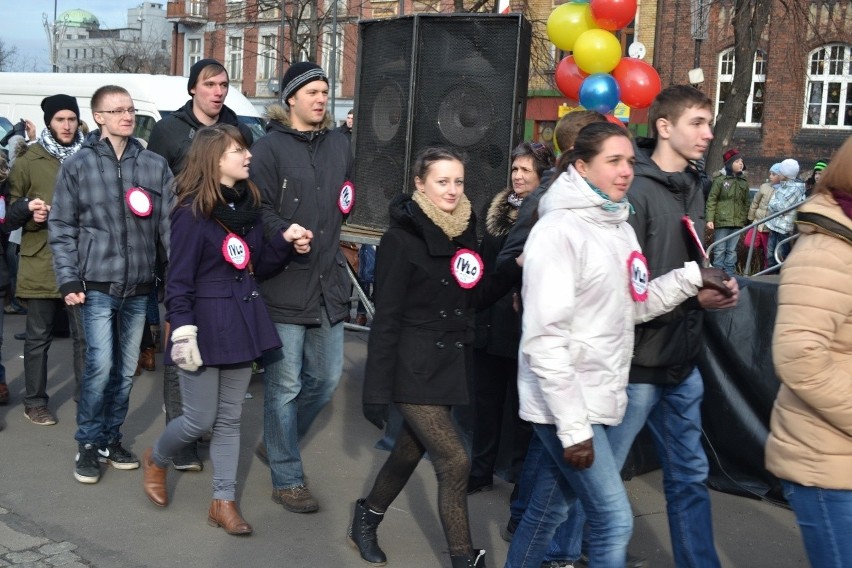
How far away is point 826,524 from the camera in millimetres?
3049

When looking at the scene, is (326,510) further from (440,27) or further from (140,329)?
(440,27)

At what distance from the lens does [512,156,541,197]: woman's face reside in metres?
5.35

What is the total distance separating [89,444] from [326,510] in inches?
52.5

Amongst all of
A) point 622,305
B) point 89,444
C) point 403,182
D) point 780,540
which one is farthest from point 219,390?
point 403,182

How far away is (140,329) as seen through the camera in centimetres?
598

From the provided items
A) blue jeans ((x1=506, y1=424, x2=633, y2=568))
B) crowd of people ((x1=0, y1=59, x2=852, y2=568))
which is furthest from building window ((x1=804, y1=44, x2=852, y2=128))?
blue jeans ((x1=506, y1=424, x2=633, y2=568))

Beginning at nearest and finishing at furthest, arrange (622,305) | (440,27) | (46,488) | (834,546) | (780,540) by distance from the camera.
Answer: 1. (834,546)
2. (622,305)
3. (780,540)
4. (46,488)
5. (440,27)

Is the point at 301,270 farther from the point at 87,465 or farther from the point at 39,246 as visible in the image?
the point at 39,246

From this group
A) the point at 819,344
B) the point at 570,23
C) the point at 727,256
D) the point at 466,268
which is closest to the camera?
the point at 819,344

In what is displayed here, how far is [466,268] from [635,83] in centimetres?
696

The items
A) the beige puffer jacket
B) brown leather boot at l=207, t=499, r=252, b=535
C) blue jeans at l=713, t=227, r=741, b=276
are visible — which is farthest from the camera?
blue jeans at l=713, t=227, r=741, b=276

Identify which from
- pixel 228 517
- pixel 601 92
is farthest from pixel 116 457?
pixel 601 92

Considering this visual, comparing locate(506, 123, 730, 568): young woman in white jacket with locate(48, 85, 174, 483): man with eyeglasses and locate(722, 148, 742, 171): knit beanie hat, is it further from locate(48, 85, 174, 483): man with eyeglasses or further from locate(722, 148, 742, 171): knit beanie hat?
locate(722, 148, 742, 171): knit beanie hat

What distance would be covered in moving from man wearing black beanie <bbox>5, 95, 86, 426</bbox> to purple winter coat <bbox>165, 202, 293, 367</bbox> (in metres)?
2.50
